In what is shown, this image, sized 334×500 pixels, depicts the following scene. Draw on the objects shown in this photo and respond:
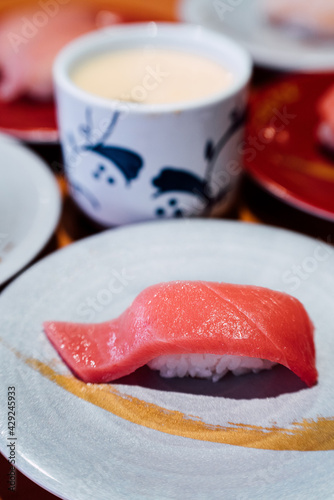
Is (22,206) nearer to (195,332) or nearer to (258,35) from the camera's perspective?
(195,332)

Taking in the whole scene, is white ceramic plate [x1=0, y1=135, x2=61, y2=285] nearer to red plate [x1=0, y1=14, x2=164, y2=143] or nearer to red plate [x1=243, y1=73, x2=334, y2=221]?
red plate [x1=0, y1=14, x2=164, y2=143]

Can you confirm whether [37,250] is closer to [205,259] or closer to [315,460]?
[205,259]

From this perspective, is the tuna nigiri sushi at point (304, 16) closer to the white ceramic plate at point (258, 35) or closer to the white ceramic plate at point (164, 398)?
the white ceramic plate at point (258, 35)

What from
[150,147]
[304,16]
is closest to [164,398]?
[150,147]

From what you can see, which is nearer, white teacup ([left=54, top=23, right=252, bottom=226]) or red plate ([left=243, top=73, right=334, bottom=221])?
white teacup ([left=54, top=23, right=252, bottom=226])

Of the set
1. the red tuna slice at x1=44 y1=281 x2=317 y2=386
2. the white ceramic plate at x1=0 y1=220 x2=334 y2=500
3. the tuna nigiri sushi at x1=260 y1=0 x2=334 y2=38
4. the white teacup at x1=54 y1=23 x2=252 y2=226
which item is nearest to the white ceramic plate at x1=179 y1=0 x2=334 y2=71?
the tuna nigiri sushi at x1=260 y1=0 x2=334 y2=38

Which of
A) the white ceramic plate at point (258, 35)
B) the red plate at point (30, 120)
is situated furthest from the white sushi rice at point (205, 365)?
the white ceramic plate at point (258, 35)
